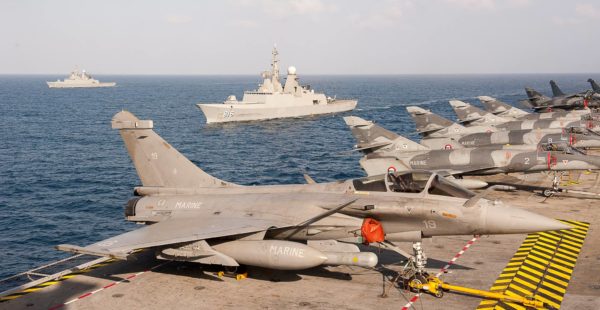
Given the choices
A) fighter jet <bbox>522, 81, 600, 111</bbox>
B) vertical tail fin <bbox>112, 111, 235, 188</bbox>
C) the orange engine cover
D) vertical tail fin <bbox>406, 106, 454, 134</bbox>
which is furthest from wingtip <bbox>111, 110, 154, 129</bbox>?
fighter jet <bbox>522, 81, 600, 111</bbox>

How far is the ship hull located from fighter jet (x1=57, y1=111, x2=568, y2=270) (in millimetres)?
70239

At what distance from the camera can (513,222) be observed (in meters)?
14.8

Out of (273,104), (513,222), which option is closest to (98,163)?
(513,222)

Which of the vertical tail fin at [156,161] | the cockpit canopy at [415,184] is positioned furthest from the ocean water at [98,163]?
the cockpit canopy at [415,184]

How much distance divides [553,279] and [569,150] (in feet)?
53.1

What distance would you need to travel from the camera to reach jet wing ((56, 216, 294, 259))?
1531cm

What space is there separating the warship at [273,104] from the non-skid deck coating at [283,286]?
70442 mm

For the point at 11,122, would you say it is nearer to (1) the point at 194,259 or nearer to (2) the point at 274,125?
(2) the point at 274,125

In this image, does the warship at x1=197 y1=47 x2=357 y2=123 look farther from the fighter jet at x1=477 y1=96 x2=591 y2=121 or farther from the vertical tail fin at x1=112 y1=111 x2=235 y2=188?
the vertical tail fin at x1=112 y1=111 x2=235 y2=188

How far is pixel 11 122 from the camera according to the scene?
8825 cm

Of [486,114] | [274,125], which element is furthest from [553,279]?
[274,125]

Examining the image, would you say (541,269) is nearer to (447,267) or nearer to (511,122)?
(447,267)

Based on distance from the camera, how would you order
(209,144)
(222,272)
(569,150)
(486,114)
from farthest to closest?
(209,144), (486,114), (569,150), (222,272)

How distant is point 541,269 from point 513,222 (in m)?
3.31
